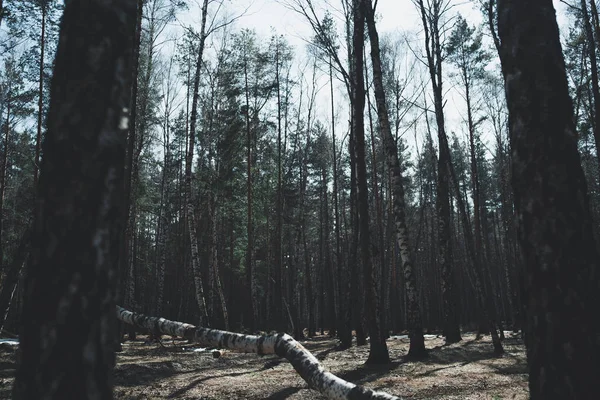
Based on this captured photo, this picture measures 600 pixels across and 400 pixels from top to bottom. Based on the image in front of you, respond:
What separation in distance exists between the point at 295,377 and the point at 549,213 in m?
7.33

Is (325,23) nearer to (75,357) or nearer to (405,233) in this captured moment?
(405,233)

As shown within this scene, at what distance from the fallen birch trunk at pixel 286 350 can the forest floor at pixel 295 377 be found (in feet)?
9.19

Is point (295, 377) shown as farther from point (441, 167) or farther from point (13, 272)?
→ point (441, 167)

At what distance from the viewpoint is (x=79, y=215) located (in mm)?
1675

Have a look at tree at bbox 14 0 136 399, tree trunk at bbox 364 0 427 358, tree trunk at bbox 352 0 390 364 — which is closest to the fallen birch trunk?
tree at bbox 14 0 136 399

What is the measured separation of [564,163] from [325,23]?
1790 centimetres

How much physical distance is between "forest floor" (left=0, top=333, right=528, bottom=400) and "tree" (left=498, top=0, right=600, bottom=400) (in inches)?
188

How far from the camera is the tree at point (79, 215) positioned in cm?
155

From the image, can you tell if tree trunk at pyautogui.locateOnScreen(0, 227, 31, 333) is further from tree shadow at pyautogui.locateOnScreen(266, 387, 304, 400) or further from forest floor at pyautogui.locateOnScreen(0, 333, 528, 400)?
tree shadow at pyautogui.locateOnScreen(266, 387, 304, 400)

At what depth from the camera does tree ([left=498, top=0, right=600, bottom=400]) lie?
7.27 feet

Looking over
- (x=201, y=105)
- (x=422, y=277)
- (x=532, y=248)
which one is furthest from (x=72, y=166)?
(x=422, y=277)

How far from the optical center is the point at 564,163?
2430 millimetres

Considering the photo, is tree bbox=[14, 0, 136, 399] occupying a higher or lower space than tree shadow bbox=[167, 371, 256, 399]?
higher

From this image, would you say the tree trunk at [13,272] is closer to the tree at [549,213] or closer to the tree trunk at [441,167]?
the tree at [549,213]
